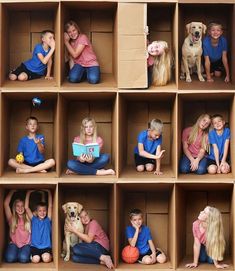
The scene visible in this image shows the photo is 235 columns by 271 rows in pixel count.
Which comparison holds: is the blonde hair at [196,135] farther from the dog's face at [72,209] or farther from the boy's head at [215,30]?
the dog's face at [72,209]

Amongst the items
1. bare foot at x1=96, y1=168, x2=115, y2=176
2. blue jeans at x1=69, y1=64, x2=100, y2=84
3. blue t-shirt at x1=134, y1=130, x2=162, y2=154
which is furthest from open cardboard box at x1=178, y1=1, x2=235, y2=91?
bare foot at x1=96, y1=168, x2=115, y2=176

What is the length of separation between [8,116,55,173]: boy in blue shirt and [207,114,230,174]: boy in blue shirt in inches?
29.4

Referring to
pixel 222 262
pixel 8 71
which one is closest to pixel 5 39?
pixel 8 71

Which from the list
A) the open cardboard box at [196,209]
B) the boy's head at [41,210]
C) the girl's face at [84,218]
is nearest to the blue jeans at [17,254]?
the boy's head at [41,210]

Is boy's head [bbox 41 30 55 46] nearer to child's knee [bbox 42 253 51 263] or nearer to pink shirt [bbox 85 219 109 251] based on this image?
pink shirt [bbox 85 219 109 251]

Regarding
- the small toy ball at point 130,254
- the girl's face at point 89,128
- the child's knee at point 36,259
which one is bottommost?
the child's knee at point 36,259

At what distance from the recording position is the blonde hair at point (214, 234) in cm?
329

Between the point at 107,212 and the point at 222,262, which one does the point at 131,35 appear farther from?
the point at 222,262

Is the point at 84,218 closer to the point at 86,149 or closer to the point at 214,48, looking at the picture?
the point at 86,149

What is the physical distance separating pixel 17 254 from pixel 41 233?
0.48 feet

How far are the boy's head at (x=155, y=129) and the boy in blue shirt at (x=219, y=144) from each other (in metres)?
0.24

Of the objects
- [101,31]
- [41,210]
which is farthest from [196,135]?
[41,210]

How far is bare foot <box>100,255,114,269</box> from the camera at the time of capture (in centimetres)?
331

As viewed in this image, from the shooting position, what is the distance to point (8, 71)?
3523 millimetres
